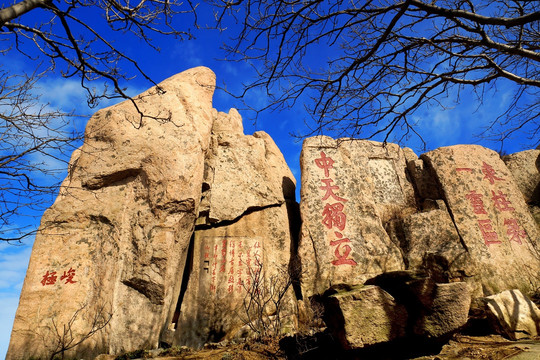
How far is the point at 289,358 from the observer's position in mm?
4074

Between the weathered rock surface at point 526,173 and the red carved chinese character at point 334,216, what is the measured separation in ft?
16.2

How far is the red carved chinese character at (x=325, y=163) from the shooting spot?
766cm

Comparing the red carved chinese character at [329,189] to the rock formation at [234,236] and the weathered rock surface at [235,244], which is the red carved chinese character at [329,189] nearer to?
the rock formation at [234,236]

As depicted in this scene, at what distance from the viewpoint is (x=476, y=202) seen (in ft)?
24.2

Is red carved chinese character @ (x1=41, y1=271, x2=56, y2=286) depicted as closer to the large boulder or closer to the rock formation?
the rock formation

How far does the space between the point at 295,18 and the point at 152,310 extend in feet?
15.9

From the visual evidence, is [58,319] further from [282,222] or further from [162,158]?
[282,222]

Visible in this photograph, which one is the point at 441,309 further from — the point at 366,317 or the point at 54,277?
the point at 54,277

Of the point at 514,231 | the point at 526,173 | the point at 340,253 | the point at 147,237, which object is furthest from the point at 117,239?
the point at 526,173

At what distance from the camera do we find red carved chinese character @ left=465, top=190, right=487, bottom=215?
7.27 meters

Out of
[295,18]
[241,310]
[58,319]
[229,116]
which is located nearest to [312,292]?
[241,310]

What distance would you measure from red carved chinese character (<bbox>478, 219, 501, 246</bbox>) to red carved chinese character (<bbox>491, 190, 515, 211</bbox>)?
0.53m

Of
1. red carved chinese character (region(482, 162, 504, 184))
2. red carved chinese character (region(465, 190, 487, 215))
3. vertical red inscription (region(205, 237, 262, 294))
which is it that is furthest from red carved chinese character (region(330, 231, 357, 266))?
red carved chinese character (region(482, 162, 504, 184))

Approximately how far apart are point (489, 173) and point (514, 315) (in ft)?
14.6
